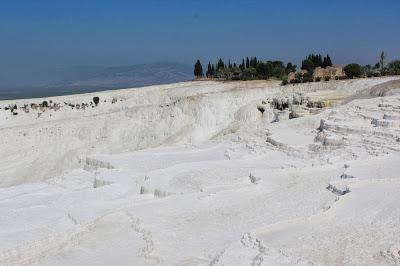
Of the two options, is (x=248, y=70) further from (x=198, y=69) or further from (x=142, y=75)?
(x=142, y=75)

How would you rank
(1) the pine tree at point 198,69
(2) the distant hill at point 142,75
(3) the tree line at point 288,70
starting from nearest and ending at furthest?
(3) the tree line at point 288,70 < (1) the pine tree at point 198,69 < (2) the distant hill at point 142,75

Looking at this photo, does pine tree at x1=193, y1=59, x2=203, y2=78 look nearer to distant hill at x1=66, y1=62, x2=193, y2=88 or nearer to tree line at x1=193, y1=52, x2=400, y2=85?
tree line at x1=193, y1=52, x2=400, y2=85

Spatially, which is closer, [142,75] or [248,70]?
[248,70]

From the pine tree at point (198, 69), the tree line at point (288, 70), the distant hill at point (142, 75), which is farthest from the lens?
the distant hill at point (142, 75)

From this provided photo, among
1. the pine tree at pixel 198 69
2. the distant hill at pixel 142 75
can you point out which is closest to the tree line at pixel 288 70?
the pine tree at pixel 198 69

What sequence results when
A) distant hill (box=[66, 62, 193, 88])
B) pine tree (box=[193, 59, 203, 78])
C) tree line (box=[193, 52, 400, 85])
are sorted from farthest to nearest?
distant hill (box=[66, 62, 193, 88]) → pine tree (box=[193, 59, 203, 78]) → tree line (box=[193, 52, 400, 85])

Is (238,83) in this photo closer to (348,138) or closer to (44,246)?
(348,138)

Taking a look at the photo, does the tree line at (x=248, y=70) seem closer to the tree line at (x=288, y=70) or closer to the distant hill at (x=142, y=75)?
the tree line at (x=288, y=70)

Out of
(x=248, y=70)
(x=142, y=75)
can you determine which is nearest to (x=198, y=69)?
(x=248, y=70)

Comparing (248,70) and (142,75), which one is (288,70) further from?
(142,75)

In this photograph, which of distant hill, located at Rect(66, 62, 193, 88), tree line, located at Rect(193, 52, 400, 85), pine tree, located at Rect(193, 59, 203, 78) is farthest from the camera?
distant hill, located at Rect(66, 62, 193, 88)

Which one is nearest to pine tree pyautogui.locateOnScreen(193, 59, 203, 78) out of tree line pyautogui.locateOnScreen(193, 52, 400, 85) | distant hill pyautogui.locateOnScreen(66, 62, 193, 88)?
tree line pyautogui.locateOnScreen(193, 52, 400, 85)

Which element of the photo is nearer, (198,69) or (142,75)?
(198,69)

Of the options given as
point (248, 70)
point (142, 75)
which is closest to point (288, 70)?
point (248, 70)
